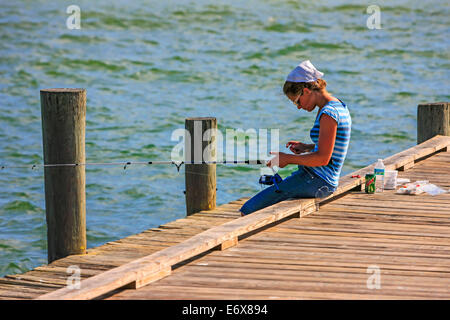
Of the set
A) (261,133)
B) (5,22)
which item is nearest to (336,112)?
(261,133)

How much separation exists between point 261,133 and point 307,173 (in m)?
10.5

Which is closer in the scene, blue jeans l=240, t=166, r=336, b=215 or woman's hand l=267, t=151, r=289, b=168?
woman's hand l=267, t=151, r=289, b=168

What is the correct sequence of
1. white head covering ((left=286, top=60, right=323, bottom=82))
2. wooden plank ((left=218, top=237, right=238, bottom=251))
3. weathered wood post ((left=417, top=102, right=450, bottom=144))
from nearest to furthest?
1. wooden plank ((left=218, top=237, right=238, bottom=251))
2. white head covering ((left=286, top=60, right=323, bottom=82))
3. weathered wood post ((left=417, top=102, right=450, bottom=144))

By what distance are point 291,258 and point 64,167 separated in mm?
2466

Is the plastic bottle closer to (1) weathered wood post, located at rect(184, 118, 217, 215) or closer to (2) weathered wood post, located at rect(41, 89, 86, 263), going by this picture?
(1) weathered wood post, located at rect(184, 118, 217, 215)

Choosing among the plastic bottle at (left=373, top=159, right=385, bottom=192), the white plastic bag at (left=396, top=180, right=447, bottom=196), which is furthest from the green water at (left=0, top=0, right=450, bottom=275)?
the white plastic bag at (left=396, top=180, right=447, bottom=196)

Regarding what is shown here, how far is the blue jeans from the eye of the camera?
6.42 metres

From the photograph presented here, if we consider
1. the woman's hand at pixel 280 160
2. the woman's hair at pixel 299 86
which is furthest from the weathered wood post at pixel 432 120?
the woman's hand at pixel 280 160

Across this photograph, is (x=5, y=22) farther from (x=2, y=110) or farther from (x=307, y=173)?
(x=307, y=173)

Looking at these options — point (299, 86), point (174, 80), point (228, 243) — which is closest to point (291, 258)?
point (228, 243)

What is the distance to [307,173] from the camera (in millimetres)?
6348

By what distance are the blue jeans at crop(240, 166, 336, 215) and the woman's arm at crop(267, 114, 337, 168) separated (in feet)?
1.33

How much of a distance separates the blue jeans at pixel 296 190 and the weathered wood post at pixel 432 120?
4.30 metres

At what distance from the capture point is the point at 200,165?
8438 mm
